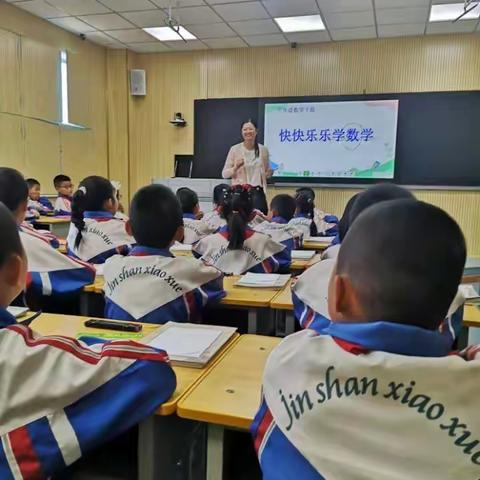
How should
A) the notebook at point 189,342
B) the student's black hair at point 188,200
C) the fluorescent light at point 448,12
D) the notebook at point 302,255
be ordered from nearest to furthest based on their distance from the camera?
the notebook at point 189,342 < the notebook at point 302,255 < the student's black hair at point 188,200 < the fluorescent light at point 448,12

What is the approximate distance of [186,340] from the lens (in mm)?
1272

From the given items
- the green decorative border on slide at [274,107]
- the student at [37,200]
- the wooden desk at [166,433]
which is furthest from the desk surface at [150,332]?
the green decorative border on slide at [274,107]

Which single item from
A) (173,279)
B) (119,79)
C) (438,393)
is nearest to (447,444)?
(438,393)

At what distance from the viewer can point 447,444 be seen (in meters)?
0.67

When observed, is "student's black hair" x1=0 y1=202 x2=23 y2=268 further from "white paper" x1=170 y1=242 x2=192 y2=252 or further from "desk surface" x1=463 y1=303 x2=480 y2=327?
"white paper" x1=170 y1=242 x2=192 y2=252

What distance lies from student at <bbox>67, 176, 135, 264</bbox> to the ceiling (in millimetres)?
3605

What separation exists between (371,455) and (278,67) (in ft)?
22.8

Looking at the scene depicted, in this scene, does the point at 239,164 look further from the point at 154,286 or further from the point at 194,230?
the point at 154,286

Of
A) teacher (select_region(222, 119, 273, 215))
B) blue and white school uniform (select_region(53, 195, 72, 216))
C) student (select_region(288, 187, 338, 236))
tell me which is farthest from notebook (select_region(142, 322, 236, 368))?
blue and white school uniform (select_region(53, 195, 72, 216))

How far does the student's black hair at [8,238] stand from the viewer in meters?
0.85

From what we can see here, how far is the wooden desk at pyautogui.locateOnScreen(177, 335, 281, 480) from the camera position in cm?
94

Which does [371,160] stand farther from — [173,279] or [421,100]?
[173,279]

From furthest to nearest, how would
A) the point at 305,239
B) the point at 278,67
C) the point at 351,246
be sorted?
the point at 278,67
the point at 305,239
the point at 351,246

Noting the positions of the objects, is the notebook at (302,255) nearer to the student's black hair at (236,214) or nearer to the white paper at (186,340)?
the student's black hair at (236,214)
